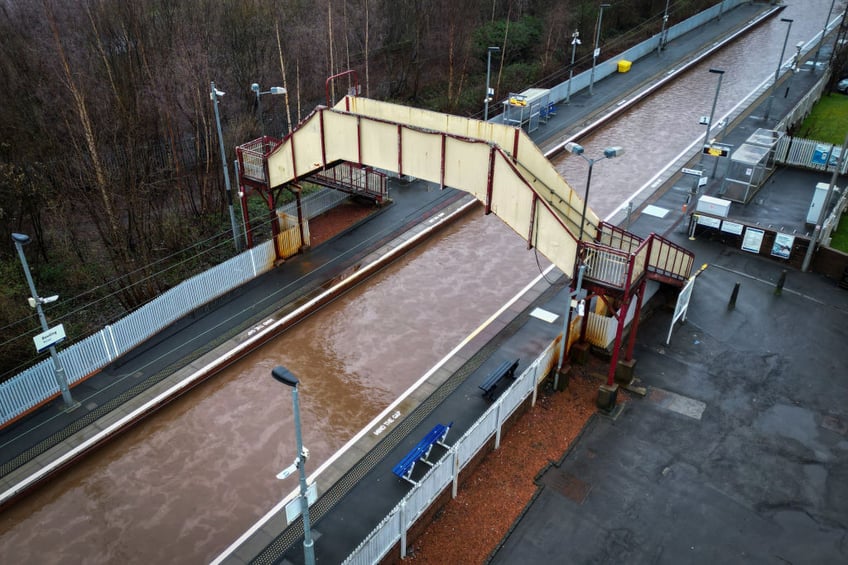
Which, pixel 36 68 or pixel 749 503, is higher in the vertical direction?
pixel 36 68

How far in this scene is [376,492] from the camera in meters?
16.0

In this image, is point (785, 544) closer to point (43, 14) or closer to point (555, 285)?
point (555, 285)

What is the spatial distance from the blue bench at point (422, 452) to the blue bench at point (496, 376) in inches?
74.5

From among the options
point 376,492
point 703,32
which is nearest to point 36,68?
point 376,492

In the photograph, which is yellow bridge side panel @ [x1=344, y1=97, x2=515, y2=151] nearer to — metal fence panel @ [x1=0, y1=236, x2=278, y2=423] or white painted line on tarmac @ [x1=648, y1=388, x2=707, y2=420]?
metal fence panel @ [x1=0, y1=236, x2=278, y2=423]

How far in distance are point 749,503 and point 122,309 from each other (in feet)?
71.7

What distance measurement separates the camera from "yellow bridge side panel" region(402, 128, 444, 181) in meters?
20.5

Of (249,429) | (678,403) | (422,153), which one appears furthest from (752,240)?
(249,429)

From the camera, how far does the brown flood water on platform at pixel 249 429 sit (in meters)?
15.4

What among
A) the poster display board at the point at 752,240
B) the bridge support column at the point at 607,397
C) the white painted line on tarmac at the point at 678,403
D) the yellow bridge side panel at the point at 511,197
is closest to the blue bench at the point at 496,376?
the bridge support column at the point at 607,397

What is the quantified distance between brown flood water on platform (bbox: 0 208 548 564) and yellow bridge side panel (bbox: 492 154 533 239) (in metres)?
4.94

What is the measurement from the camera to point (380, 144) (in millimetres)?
21938

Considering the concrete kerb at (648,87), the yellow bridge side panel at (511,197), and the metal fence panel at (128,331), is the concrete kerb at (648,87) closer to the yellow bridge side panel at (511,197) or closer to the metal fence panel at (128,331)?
the yellow bridge side panel at (511,197)

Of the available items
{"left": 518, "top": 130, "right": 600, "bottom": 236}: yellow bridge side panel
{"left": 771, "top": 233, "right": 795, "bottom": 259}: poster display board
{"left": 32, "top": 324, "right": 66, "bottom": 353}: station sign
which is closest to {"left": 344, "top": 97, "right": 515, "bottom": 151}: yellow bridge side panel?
{"left": 518, "top": 130, "right": 600, "bottom": 236}: yellow bridge side panel
